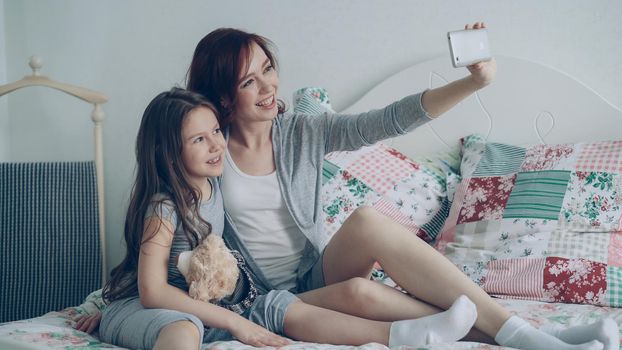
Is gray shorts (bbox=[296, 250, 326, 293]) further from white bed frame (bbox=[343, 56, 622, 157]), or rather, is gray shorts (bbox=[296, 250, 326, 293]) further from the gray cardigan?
white bed frame (bbox=[343, 56, 622, 157])

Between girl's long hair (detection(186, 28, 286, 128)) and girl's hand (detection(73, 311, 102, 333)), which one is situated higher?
girl's long hair (detection(186, 28, 286, 128))

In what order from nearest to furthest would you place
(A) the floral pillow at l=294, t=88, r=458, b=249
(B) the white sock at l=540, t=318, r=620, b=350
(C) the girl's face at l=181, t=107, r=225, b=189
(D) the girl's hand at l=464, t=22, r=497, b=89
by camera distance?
(B) the white sock at l=540, t=318, r=620, b=350 < (D) the girl's hand at l=464, t=22, r=497, b=89 < (C) the girl's face at l=181, t=107, r=225, b=189 < (A) the floral pillow at l=294, t=88, r=458, b=249

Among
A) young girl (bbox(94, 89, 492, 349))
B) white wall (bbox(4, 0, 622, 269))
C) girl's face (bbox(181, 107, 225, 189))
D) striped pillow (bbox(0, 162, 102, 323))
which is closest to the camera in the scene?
young girl (bbox(94, 89, 492, 349))

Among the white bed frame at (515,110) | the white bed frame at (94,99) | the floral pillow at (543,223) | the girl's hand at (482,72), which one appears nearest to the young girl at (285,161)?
the girl's hand at (482,72)

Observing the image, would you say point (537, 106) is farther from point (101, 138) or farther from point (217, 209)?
point (101, 138)

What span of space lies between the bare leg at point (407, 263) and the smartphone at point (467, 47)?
0.32m

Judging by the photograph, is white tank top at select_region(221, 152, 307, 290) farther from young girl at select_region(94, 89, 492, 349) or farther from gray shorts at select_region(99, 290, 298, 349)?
gray shorts at select_region(99, 290, 298, 349)

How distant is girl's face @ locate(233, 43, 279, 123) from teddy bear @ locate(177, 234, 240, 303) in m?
0.30

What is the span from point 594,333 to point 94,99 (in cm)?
172

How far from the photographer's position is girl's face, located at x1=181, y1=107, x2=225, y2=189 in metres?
1.52

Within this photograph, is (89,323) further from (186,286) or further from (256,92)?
(256,92)

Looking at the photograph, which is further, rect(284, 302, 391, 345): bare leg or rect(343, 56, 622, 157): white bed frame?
rect(343, 56, 622, 157): white bed frame

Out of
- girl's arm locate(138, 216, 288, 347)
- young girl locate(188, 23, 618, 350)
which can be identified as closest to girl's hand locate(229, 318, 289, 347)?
girl's arm locate(138, 216, 288, 347)

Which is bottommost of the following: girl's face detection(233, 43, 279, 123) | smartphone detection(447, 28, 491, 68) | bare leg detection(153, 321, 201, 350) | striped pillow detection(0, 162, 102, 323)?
striped pillow detection(0, 162, 102, 323)
